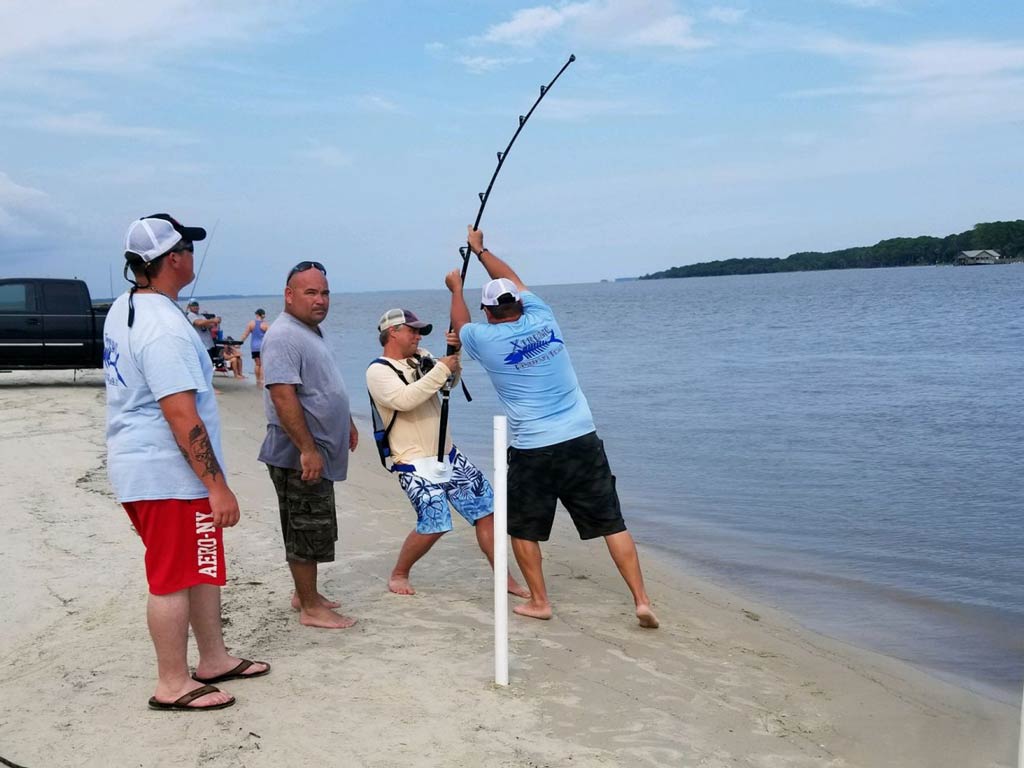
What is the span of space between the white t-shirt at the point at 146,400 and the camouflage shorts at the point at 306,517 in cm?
123

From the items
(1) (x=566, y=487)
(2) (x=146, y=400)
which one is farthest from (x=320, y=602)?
(2) (x=146, y=400)

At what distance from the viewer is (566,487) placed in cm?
532

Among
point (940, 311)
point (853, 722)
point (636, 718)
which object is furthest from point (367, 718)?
point (940, 311)

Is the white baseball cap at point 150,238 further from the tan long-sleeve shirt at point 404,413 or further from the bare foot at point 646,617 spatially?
the bare foot at point 646,617

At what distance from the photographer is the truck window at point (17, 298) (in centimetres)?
1583

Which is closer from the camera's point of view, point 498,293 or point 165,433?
point 165,433

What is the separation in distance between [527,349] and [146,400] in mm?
2055

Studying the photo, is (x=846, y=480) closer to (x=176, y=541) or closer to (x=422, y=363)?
(x=422, y=363)

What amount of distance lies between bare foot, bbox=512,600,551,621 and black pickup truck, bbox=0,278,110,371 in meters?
12.1

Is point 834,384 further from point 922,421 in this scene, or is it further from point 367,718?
point 367,718

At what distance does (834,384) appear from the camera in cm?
2089

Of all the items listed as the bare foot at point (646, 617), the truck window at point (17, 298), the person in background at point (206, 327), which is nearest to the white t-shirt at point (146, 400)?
the bare foot at point (646, 617)

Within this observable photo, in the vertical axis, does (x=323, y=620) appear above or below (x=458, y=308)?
below

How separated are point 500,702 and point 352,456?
8.20m
